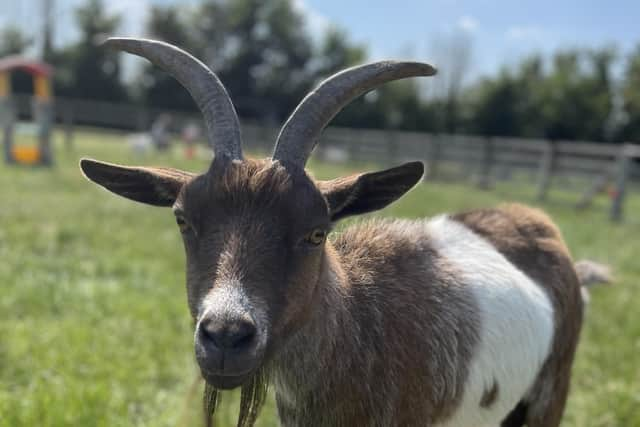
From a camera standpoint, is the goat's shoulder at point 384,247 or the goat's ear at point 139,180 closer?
the goat's ear at point 139,180

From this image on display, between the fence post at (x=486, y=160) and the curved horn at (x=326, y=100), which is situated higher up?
the curved horn at (x=326, y=100)

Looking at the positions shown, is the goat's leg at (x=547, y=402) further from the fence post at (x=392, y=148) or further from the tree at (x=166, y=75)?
the tree at (x=166, y=75)

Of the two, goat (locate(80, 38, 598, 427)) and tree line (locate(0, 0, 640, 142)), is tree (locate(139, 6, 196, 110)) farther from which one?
goat (locate(80, 38, 598, 427))

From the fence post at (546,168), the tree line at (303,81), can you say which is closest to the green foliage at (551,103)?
the tree line at (303,81)

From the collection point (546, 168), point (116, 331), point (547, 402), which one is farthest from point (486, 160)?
point (547, 402)

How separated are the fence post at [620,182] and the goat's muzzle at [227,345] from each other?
1361cm

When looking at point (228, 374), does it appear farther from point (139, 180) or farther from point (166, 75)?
point (166, 75)

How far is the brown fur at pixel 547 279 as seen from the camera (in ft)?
11.0

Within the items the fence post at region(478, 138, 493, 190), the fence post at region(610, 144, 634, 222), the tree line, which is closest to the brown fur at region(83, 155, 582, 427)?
the fence post at region(610, 144, 634, 222)

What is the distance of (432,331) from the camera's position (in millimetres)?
2760

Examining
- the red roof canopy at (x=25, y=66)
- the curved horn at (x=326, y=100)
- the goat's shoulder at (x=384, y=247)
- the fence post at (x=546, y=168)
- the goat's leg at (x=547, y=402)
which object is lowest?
the fence post at (x=546, y=168)

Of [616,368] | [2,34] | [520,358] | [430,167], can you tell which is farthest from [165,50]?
[2,34]

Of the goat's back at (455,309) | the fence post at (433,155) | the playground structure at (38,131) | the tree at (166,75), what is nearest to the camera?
the goat's back at (455,309)

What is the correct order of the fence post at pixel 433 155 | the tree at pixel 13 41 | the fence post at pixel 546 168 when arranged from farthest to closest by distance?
the tree at pixel 13 41, the fence post at pixel 433 155, the fence post at pixel 546 168
